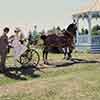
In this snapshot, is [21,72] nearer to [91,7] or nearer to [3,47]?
[3,47]

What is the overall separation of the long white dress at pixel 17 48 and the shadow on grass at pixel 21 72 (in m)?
0.59

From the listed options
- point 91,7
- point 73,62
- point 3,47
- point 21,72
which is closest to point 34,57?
point 73,62

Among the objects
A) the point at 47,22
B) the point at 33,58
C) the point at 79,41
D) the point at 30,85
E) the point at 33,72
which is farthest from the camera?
the point at 47,22

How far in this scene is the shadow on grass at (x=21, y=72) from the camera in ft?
58.6

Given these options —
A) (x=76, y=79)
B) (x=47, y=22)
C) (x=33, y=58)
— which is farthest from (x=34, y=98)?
(x=47, y=22)

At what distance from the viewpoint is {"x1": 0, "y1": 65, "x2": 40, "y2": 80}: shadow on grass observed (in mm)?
17850

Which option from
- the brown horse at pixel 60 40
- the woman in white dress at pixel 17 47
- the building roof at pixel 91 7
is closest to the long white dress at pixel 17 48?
the woman in white dress at pixel 17 47

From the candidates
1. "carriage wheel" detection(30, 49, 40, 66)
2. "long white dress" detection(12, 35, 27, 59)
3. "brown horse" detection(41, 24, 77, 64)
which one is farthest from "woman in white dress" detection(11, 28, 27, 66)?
"brown horse" detection(41, 24, 77, 64)

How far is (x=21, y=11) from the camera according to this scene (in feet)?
214

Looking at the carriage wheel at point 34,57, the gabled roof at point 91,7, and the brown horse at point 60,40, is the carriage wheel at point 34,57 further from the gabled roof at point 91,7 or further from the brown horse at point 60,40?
the gabled roof at point 91,7

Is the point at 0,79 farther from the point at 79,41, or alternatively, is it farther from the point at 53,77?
the point at 79,41

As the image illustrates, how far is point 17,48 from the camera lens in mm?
19547

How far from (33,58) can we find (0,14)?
44071 millimetres

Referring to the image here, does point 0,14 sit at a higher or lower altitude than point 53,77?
higher
